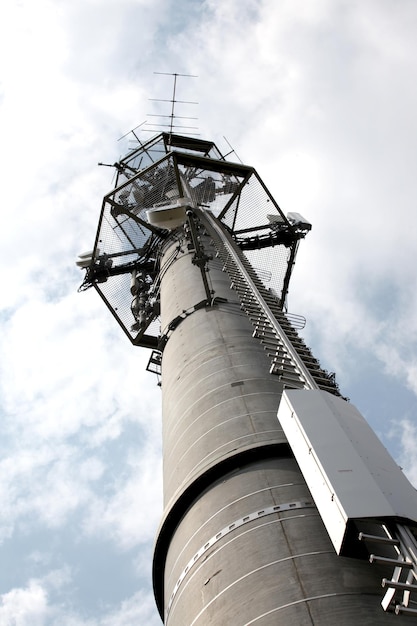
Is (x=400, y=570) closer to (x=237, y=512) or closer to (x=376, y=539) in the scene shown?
(x=376, y=539)

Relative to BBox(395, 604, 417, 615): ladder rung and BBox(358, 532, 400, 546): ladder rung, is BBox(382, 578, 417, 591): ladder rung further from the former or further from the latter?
BBox(358, 532, 400, 546): ladder rung

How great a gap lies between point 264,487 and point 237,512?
1.45ft

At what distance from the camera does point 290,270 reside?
20703mm

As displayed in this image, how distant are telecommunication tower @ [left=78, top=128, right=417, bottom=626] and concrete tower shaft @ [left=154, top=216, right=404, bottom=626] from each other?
0.6 inches

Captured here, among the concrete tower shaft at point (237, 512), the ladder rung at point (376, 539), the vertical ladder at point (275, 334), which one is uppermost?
the vertical ladder at point (275, 334)

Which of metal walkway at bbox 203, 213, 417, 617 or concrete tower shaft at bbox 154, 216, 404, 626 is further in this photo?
concrete tower shaft at bbox 154, 216, 404, 626

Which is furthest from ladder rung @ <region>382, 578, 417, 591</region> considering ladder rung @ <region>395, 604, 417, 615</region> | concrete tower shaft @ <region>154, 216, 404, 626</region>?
concrete tower shaft @ <region>154, 216, 404, 626</region>

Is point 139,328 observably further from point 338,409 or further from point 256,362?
point 338,409

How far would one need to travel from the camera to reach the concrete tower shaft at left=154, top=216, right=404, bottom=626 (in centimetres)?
561

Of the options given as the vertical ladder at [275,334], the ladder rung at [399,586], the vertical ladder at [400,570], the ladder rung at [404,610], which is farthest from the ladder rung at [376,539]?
the vertical ladder at [275,334]

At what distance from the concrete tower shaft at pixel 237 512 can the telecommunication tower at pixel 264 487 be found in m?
0.02

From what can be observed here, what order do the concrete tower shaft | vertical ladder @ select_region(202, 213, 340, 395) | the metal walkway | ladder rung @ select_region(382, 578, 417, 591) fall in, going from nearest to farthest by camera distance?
ladder rung @ select_region(382, 578, 417, 591) → the metal walkway → the concrete tower shaft → vertical ladder @ select_region(202, 213, 340, 395)

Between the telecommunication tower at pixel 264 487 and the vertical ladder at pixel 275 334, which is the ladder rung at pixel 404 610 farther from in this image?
the vertical ladder at pixel 275 334

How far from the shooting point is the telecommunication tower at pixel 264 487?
5.52 meters
